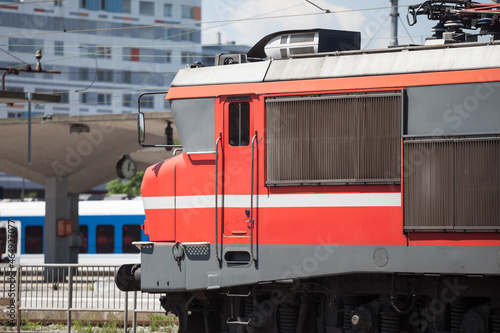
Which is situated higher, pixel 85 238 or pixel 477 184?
pixel 477 184

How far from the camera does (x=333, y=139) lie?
10.3 meters

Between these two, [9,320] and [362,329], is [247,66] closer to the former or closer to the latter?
[362,329]

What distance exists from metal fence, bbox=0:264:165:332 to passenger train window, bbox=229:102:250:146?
22.9ft

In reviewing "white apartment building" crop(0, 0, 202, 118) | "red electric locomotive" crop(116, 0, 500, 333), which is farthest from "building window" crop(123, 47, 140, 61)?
"red electric locomotive" crop(116, 0, 500, 333)

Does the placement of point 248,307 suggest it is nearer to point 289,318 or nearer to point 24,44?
point 289,318

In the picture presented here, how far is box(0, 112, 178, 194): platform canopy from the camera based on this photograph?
91.5 feet

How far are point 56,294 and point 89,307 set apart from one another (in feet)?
3.60

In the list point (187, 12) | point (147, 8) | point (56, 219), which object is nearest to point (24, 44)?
point (147, 8)

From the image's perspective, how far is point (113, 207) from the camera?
35969 millimetres

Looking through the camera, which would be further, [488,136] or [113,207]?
[113,207]

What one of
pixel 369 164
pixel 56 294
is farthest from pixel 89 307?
pixel 369 164

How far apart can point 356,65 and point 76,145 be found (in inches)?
843

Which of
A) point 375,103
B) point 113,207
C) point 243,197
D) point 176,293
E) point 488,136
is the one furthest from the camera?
point 113,207

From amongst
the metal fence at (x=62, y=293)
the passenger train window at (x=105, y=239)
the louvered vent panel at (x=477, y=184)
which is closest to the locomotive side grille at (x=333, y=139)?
the louvered vent panel at (x=477, y=184)
